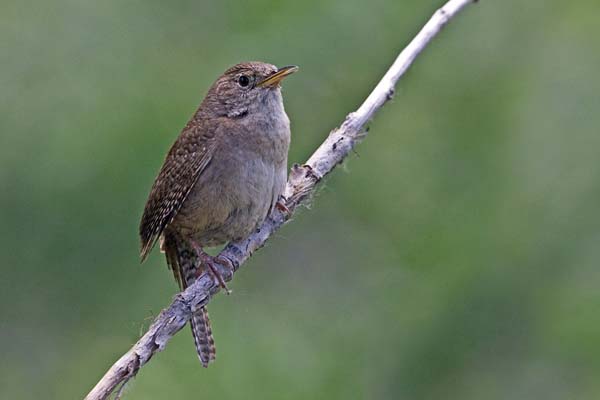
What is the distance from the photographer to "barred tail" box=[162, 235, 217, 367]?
18.6ft

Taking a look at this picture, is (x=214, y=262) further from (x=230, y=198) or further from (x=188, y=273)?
(x=188, y=273)

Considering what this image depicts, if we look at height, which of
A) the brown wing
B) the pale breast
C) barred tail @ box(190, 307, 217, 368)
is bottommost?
barred tail @ box(190, 307, 217, 368)

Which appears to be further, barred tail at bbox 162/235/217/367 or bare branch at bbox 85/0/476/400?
barred tail at bbox 162/235/217/367

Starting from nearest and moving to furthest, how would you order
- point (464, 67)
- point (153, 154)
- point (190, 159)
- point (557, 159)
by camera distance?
point (190, 159) < point (153, 154) < point (557, 159) < point (464, 67)

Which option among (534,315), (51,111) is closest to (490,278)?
(534,315)

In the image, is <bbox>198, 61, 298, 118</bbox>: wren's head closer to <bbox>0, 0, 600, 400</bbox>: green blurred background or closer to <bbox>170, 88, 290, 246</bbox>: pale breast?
<bbox>170, 88, 290, 246</bbox>: pale breast

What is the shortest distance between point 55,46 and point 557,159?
3.17 meters

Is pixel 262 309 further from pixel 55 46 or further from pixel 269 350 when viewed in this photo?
pixel 55 46

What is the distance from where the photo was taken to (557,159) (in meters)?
7.30

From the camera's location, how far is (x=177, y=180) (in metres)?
5.65

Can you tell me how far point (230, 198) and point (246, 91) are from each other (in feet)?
1.76

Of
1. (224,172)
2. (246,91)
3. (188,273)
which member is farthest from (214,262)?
(246,91)

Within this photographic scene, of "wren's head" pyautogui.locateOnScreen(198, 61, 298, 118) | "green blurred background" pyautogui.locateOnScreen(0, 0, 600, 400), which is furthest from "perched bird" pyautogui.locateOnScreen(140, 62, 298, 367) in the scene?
"green blurred background" pyautogui.locateOnScreen(0, 0, 600, 400)

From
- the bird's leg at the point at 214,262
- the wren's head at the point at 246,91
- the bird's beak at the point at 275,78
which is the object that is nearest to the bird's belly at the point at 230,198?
the bird's leg at the point at 214,262
